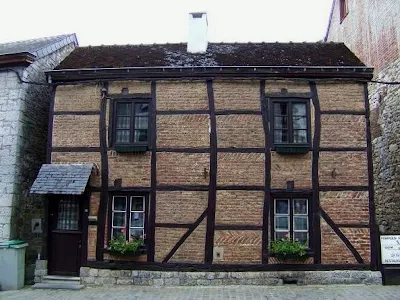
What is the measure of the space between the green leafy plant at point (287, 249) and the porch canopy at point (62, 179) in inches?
180

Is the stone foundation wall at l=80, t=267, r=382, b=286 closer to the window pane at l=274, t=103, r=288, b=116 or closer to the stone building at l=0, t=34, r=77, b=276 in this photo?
the stone building at l=0, t=34, r=77, b=276

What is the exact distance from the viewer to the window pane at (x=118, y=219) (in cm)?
884

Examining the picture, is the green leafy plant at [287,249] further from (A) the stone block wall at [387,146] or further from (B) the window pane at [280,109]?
(A) the stone block wall at [387,146]

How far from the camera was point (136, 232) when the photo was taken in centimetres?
880

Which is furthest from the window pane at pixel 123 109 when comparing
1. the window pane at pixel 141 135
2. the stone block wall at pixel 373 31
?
the stone block wall at pixel 373 31

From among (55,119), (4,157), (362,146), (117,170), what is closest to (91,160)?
(117,170)

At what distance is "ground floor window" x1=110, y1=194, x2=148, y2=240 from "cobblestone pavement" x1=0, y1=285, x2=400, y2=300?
124 cm

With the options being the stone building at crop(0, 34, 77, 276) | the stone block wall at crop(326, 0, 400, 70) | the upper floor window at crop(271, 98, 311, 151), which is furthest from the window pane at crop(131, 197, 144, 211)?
the stone block wall at crop(326, 0, 400, 70)

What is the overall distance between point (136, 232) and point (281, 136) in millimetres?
4185

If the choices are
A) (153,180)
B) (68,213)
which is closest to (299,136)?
(153,180)

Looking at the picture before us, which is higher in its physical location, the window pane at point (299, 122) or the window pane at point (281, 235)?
the window pane at point (299, 122)

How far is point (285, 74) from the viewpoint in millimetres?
8852

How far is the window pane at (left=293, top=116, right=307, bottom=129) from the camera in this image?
29.1ft

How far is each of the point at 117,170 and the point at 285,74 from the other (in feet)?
15.4
